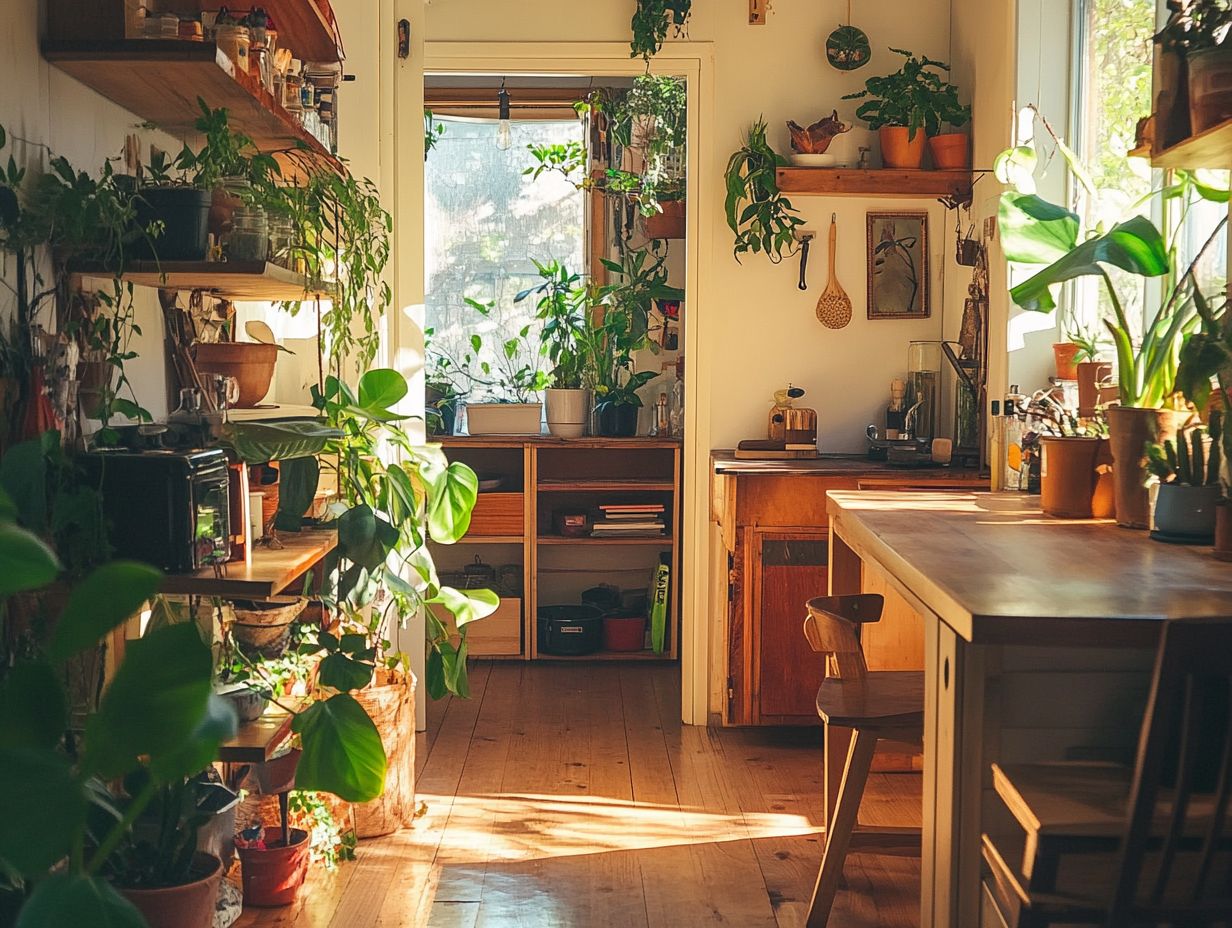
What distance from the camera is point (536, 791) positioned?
3.69 metres

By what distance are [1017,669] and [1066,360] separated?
187cm

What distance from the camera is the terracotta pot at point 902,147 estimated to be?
14.0 ft

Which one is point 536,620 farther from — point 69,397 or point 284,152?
point 69,397

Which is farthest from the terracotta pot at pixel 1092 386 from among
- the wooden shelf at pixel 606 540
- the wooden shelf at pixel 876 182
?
the wooden shelf at pixel 606 540

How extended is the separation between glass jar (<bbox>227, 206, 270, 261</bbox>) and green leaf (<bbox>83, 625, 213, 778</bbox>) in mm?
1131

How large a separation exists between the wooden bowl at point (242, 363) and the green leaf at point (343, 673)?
1.99 feet

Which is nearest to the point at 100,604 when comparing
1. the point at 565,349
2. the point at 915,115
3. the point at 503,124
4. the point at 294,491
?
the point at 294,491

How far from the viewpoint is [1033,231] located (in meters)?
2.82

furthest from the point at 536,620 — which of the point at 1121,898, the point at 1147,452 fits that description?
the point at 1121,898

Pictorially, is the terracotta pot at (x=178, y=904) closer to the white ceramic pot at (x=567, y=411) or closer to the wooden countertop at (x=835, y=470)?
the wooden countertop at (x=835, y=470)

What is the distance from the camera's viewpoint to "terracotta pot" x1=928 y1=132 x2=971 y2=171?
4234 mm

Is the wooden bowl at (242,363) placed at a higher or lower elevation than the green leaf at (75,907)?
higher

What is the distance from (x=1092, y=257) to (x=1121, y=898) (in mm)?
1327

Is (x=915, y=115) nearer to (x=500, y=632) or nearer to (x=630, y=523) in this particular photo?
(x=630, y=523)
